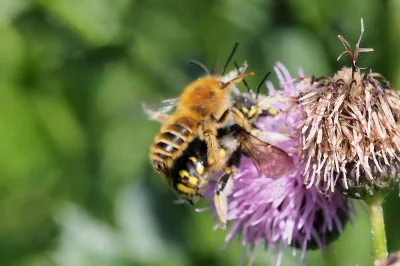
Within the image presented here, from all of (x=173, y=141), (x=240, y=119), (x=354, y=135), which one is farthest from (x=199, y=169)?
(x=354, y=135)

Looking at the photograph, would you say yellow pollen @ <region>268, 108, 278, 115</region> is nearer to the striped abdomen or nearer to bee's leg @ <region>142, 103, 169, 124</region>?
the striped abdomen

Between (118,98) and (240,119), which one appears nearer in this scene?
(240,119)

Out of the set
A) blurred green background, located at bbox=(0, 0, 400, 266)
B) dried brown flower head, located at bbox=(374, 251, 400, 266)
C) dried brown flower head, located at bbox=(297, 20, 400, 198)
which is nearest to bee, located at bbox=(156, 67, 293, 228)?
dried brown flower head, located at bbox=(297, 20, 400, 198)

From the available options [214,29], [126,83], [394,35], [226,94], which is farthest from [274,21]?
[226,94]

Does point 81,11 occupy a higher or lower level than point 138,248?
higher

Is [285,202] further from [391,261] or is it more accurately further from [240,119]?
[391,261]

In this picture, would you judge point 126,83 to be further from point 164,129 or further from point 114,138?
point 164,129

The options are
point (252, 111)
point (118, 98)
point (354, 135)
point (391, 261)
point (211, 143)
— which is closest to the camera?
point (391, 261)
